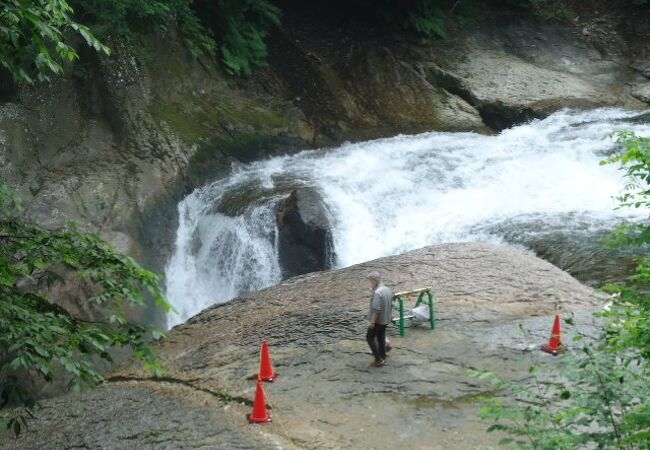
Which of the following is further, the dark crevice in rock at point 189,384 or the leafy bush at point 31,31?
the dark crevice in rock at point 189,384

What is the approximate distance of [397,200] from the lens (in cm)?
1633

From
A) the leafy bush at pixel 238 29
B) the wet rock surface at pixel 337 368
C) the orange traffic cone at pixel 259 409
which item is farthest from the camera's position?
the leafy bush at pixel 238 29

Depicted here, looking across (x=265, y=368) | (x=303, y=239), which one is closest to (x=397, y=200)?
(x=303, y=239)

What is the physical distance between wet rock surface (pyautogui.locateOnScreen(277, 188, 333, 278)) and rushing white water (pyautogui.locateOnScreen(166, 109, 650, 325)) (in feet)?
0.79

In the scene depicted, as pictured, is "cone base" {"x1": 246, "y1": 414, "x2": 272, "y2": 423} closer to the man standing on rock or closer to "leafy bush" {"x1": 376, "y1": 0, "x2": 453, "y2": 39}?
the man standing on rock

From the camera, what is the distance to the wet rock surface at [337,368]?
25.9ft

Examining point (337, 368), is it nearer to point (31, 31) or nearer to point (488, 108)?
point (31, 31)

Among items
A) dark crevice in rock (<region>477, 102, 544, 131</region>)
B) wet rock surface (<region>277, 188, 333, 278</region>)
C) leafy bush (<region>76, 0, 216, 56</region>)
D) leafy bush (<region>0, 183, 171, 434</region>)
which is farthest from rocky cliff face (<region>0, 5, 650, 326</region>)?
leafy bush (<region>0, 183, 171, 434</region>)

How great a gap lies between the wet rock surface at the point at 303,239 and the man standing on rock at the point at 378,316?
5.53 m

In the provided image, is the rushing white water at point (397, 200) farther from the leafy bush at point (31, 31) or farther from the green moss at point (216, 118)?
the leafy bush at point (31, 31)

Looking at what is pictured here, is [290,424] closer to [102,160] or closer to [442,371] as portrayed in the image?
[442,371]

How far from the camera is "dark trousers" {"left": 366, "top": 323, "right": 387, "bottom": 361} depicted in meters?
8.91

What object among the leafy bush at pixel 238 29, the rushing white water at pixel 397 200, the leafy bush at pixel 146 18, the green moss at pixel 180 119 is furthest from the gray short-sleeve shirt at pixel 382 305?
the leafy bush at pixel 238 29

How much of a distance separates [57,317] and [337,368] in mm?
4019
